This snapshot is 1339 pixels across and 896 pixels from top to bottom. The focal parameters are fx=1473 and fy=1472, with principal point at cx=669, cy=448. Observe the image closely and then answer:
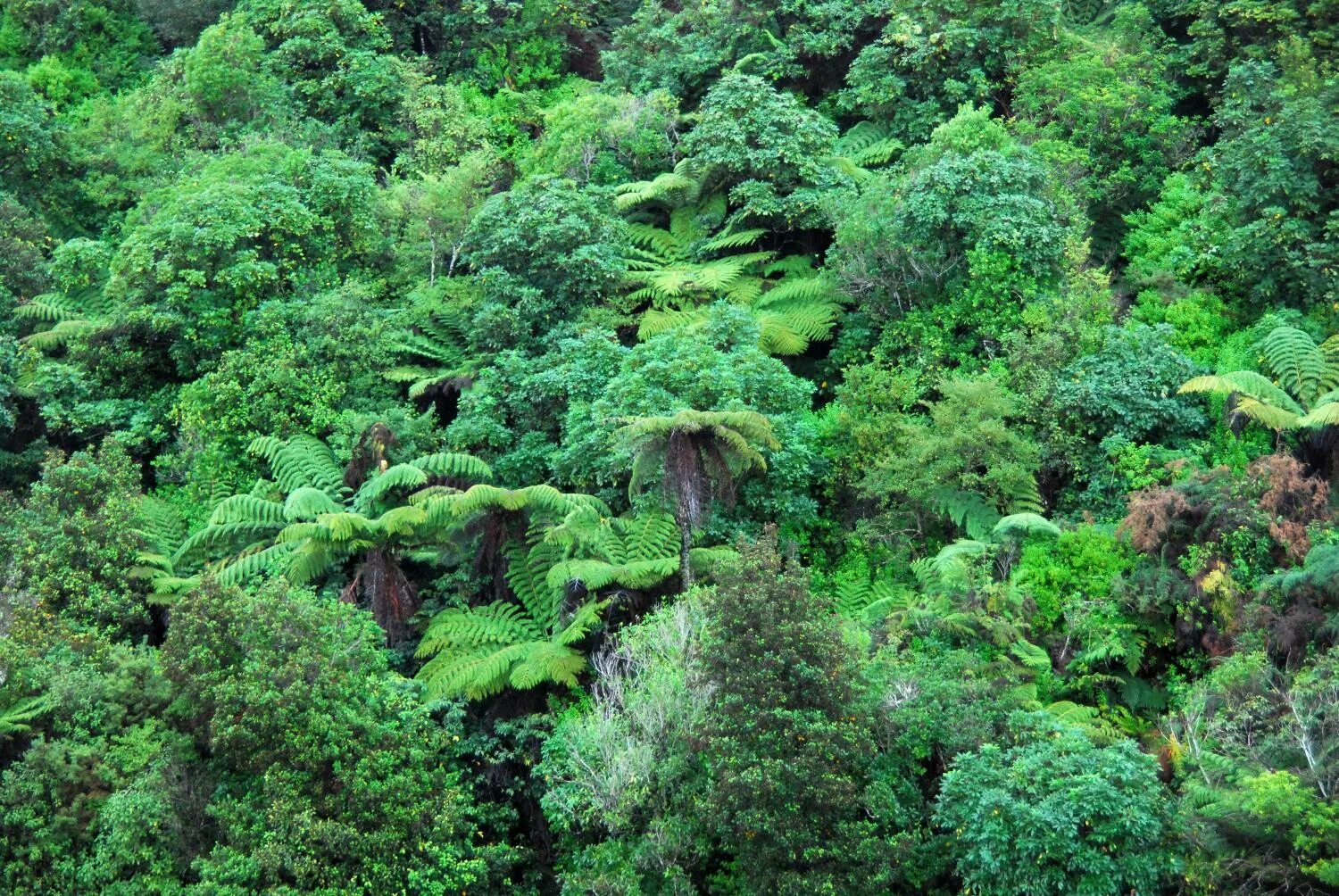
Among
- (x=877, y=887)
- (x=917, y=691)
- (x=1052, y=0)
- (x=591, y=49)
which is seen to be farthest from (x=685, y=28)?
(x=877, y=887)

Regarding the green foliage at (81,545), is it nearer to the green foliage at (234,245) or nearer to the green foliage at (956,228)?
the green foliage at (234,245)

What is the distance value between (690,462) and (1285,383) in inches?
292

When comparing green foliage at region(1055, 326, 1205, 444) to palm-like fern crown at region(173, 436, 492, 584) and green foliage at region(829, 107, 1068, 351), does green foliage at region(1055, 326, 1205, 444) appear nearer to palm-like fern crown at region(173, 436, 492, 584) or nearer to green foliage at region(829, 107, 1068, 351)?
green foliage at region(829, 107, 1068, 351)

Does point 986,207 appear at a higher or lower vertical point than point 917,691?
higher

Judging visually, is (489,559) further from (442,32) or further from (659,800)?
(442,32)

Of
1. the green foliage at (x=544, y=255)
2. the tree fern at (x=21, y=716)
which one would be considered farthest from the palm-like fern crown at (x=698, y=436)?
the tree fern at (x=21, y=716)

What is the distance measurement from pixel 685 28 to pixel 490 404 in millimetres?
12247

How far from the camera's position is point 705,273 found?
2294 centimetres

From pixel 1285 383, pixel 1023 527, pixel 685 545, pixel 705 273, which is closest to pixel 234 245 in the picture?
pixel 705 273

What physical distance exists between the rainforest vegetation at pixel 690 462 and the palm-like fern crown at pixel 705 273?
0.10m

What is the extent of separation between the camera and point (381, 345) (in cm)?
2211

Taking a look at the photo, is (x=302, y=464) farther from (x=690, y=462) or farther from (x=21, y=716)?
(x=690, y=462)

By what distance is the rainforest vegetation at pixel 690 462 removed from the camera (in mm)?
13539

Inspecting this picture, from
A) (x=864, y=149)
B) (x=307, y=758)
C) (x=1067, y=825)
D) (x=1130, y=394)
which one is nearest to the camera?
(x=1067, y=825)
